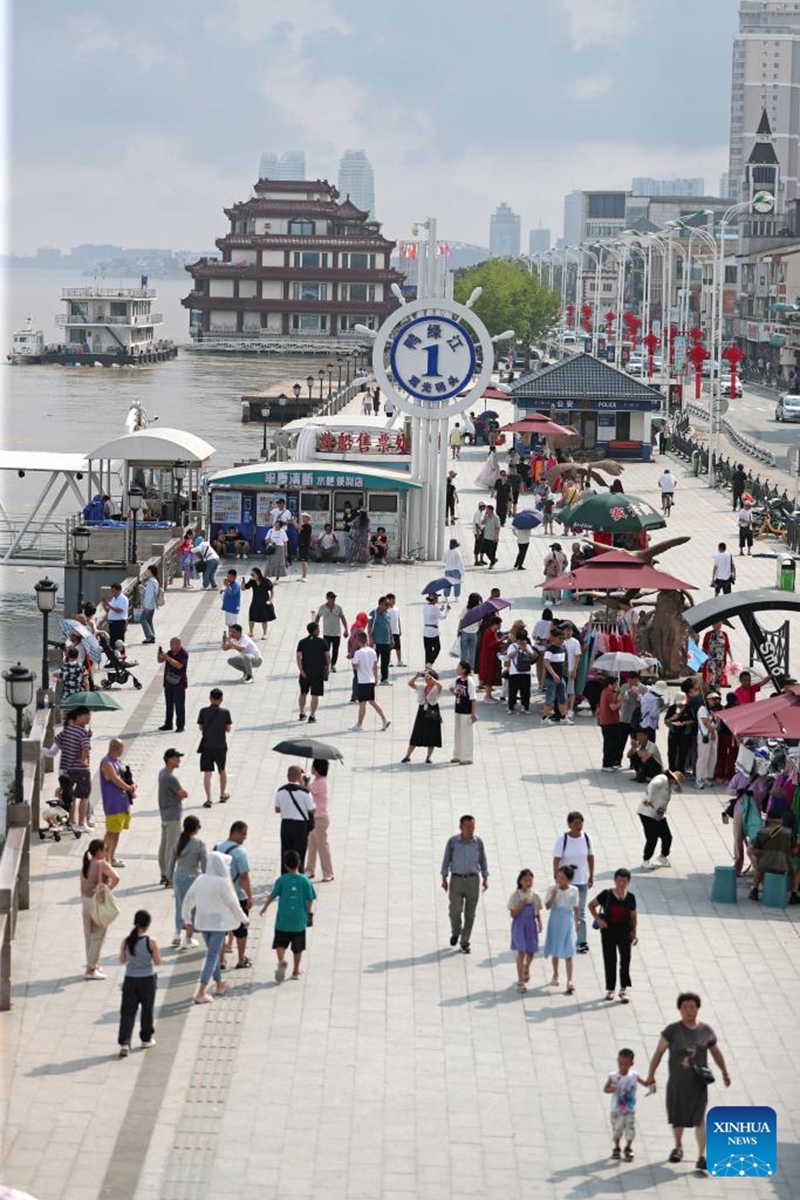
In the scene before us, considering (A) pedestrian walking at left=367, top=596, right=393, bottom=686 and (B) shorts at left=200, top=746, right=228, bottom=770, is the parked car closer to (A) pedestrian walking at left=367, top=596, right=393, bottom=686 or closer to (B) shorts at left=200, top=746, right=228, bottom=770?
(A) pedestrian walking at left=367, top=596, right=393, bottom=686

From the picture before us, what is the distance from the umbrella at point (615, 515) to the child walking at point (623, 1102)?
Result: 2180cm

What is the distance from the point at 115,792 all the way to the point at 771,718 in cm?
581

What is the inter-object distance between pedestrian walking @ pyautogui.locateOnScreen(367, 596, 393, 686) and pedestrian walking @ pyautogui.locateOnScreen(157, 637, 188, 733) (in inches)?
135

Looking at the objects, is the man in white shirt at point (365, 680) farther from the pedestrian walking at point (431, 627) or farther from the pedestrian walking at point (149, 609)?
the pedestrian walking at point (149, 609)

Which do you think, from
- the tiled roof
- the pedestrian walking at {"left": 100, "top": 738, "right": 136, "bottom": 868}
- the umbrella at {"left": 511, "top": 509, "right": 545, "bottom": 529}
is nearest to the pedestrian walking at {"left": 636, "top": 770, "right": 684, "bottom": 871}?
the pedestrian walking at {"left": 100, "top": 738, "right": 136, "bottom": 868}

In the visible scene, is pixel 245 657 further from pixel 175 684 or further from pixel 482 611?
pixel 175 684

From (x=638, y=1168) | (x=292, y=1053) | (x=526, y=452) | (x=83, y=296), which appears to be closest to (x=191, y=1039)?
(x=292, y=1053)

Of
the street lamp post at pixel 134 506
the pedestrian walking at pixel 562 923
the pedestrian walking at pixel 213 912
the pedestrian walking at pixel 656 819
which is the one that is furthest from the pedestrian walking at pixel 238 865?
the street lamp post at pixel 134 506

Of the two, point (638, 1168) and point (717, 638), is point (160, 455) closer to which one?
point (717, 638)

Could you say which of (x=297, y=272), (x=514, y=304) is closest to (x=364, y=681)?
(x=514, y=304)

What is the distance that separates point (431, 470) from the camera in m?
40.3

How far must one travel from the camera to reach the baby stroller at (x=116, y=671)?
2723 centimetres

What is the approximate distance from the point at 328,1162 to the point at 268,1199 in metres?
0.62

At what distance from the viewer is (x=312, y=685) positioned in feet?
83.3
